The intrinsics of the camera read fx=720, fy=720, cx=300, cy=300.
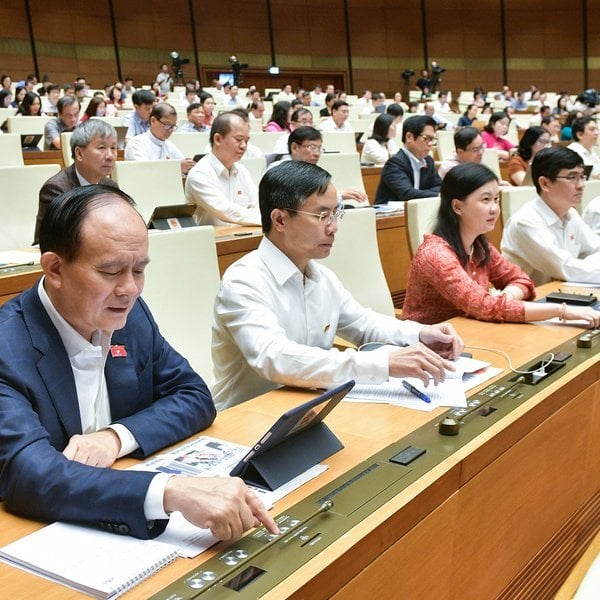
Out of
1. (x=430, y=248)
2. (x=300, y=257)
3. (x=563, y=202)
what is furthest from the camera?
(x=563, y=202)

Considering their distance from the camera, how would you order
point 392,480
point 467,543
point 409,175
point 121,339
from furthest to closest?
point 409,175, point 121,339, point 467,543, point 392,480

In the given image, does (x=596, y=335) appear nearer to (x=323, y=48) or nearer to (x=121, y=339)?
(x=121, y=339)

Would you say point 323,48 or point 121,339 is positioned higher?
point 323,48

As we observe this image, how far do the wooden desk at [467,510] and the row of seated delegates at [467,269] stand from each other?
210 millimetres

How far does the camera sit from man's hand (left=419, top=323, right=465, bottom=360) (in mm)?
1686

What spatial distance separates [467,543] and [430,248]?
1.16 metres

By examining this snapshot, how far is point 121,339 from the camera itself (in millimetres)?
1316

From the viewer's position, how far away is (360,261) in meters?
2.56

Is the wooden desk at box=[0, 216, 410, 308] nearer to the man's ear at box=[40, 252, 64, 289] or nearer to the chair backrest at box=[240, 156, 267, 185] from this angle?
the chair backrest at box=[240, 156, 267, 185]

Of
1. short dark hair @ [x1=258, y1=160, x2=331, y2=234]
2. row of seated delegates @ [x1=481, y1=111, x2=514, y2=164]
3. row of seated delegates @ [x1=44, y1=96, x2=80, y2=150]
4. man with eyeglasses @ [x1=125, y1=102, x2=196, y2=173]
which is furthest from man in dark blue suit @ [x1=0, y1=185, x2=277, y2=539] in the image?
row of seated delegates @ [x1=481, y1=111, x2=514, y2=164]

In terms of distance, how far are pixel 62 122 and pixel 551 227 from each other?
14.8ft

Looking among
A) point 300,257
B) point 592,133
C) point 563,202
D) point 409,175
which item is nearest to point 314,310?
point 300,257

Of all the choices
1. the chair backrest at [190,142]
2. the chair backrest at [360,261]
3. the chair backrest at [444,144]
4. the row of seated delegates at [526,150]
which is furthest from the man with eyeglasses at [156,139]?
the chair backrest at [360,261]

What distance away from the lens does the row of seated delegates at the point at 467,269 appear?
2080mm
